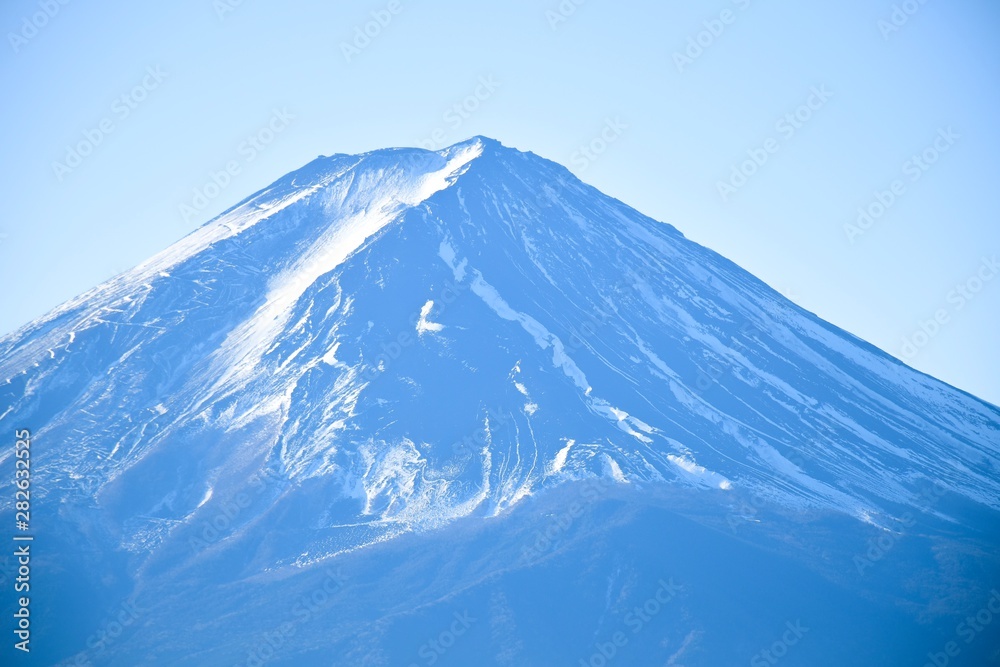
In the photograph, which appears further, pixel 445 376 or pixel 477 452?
pixel 445 376

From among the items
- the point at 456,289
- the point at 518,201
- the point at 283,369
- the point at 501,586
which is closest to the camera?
the point at 501,586

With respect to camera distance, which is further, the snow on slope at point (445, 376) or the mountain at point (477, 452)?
the snow on slope at point (445, 376)

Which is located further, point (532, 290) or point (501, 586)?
point (532, 290)

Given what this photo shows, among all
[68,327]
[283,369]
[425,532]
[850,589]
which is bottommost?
[850,589]

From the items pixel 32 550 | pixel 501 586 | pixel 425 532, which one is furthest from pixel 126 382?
pixel 501 586

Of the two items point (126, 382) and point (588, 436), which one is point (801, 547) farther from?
point (126, 382)

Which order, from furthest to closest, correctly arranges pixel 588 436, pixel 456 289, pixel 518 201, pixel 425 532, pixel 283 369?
1. pixel 518 201
2. pixel 456 289
3. pixel 283 369
4. pixel 588 436
5. pixel 425 532

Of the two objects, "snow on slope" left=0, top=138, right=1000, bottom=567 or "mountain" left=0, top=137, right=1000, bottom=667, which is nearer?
"mountain" left=0, top=137, right=1000, bottom=667

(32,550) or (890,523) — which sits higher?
(32,550)
